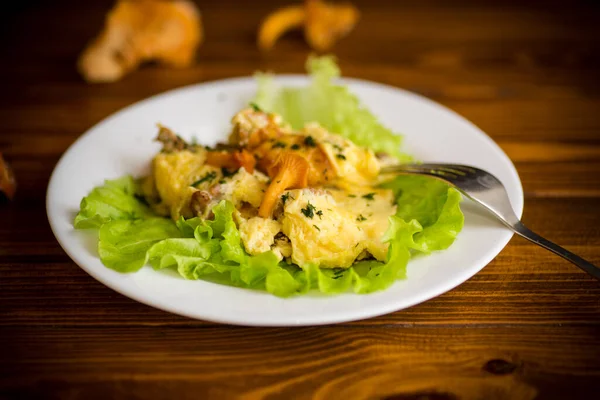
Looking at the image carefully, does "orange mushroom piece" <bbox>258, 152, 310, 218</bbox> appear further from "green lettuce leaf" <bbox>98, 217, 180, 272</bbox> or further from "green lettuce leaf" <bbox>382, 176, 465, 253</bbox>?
"green lettuce leaf" <bbox>382, 176, 465, 253</bbox>

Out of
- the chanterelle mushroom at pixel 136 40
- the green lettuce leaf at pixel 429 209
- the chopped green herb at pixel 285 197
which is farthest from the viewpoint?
the chanterelle mushroom at pixel 136 40

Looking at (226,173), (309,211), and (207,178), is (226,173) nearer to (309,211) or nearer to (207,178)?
(207,178)

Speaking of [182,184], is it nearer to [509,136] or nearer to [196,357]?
[196,357]

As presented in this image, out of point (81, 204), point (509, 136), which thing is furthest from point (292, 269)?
point (509, 136)

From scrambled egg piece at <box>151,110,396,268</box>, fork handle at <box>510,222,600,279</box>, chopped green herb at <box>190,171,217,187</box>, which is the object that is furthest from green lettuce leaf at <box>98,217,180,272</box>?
fork handle at <box>510,222,600,279</box>

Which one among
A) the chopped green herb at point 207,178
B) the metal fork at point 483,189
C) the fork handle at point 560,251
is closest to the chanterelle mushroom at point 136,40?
the chopped green herb at point 207,178

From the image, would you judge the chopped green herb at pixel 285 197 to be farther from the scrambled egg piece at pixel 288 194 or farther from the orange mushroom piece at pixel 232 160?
the orange mushroom piece at pixel 232 160
